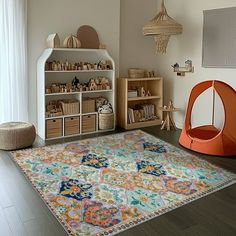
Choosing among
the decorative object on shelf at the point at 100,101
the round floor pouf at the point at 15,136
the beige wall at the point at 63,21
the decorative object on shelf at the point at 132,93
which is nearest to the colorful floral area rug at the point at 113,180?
the round floor pouf at the point at 15,136

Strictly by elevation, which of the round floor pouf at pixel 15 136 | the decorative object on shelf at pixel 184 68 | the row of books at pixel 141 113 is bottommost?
the round floor pouf at pixel 15 136

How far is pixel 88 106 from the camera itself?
4.60m

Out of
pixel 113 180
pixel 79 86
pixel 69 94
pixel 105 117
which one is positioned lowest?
pixel 113 180

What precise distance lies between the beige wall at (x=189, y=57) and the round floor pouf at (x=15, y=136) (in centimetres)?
272

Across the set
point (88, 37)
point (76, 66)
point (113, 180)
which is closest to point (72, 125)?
point (76, 66)

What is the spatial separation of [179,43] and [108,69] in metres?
1.44

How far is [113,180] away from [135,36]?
3273 mm

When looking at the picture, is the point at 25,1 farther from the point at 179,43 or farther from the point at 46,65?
the point at 179,43

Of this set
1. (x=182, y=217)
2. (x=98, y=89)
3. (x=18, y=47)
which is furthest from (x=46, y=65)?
(x=182, y=217)

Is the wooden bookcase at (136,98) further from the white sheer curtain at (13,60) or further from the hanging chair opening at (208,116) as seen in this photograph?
the white sheer curtain at (13,60)

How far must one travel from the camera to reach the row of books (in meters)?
4.97

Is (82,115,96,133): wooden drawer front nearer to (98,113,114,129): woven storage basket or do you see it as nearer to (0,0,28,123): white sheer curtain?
(98,113,114,129): woven storage basket

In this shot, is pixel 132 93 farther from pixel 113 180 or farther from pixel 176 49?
pixel 113 180

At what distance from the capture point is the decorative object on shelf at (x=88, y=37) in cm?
446
